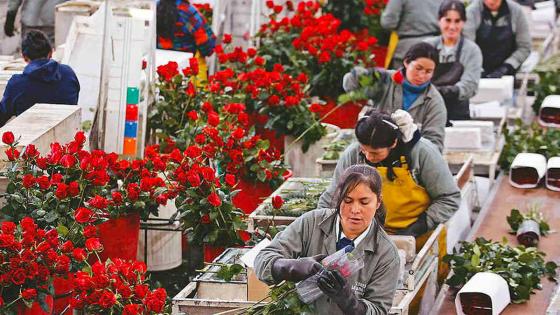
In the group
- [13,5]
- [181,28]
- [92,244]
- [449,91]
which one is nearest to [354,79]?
[449,91]

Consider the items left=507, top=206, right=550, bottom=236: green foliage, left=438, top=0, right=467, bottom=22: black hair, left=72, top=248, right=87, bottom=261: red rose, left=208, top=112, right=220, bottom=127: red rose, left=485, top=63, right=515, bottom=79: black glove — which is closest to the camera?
left=72, top=248, right=87, bottom=261: red rose

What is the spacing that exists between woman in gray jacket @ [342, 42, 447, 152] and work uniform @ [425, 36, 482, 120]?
1.31m

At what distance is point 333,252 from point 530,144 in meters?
4.98

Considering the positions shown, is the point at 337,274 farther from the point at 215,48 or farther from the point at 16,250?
the point at 215,48

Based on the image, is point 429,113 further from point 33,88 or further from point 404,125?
point 33,88

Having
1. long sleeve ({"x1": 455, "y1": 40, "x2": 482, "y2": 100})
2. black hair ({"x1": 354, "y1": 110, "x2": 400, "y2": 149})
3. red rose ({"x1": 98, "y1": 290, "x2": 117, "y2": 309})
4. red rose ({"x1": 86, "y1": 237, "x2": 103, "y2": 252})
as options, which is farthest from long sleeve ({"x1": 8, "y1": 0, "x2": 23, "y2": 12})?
red rose ({"x1": 98, "y1": 290, "x2": 117, "y2": 309})

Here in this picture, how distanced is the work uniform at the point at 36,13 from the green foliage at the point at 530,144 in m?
3.96

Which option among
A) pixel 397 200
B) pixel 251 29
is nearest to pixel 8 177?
pixel 397 200

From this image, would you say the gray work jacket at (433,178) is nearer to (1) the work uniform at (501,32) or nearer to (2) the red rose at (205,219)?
(2) the red rose at (205,219)

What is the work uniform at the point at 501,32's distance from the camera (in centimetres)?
1151

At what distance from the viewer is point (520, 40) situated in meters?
11.6

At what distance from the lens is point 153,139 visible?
31.7ft

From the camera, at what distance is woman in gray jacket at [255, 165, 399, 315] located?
5.66 m

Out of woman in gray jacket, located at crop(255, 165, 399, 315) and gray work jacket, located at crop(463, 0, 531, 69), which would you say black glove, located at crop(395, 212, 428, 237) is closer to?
woman in gray jacket, located at crop(255, 165, 399, 315)
